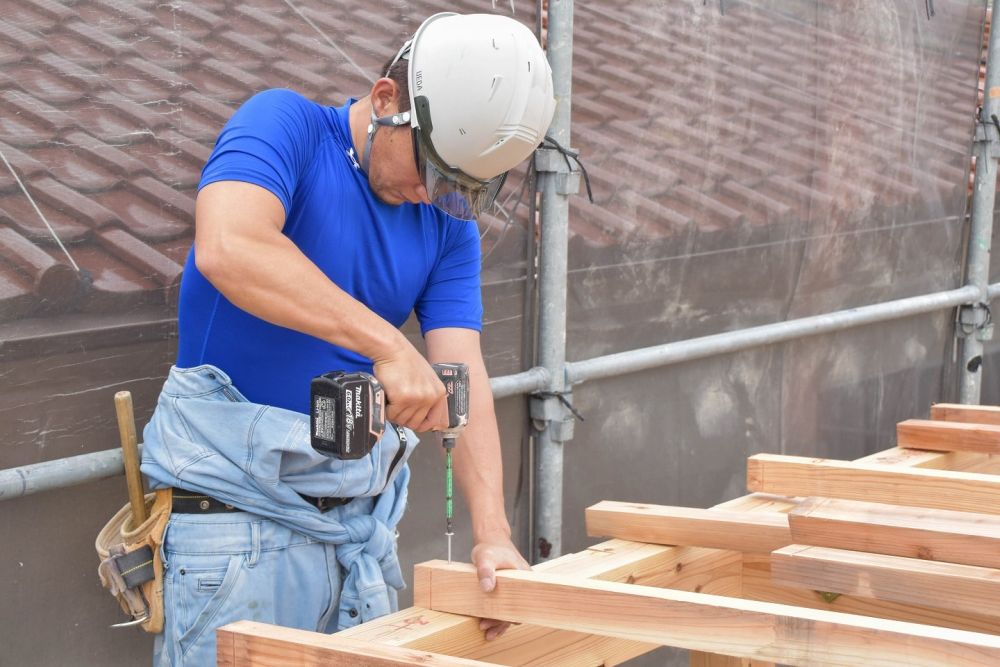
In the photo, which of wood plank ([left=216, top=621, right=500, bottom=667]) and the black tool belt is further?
the black tool belt

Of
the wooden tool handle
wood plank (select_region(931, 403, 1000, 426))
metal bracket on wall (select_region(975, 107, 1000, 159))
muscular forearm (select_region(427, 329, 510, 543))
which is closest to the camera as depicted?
the wooden tool handle

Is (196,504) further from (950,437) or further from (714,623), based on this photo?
(950,437)

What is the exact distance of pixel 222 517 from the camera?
7.21 feet

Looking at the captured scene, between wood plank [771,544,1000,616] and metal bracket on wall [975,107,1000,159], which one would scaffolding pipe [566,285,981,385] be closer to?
metal bracket on wall [975,107,1000,159]

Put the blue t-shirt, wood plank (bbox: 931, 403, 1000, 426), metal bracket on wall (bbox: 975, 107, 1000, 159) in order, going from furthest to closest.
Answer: metal bracket on wall (bbox: 975, 107, 1000, 159) → wood plank (bbox: 931, 403, 1000, 426) → the blue t-shirt

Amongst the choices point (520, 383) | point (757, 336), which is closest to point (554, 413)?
point (520, 383)

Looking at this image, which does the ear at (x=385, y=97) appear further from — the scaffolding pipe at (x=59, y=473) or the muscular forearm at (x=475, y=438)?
the scaffolding pipe at (x=59, y=473)

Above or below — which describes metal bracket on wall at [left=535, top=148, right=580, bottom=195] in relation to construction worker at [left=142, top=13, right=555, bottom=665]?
above

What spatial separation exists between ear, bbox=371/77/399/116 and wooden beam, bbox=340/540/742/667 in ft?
2.92

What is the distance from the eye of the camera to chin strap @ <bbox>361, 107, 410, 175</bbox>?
2.13 m

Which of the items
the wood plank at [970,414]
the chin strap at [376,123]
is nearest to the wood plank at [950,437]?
the wood plank at [970,414]

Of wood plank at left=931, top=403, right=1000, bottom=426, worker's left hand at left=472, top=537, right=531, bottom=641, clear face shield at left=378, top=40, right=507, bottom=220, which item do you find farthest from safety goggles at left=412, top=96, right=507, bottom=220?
wood plank at left=931, top=403, right=1000, bottom=426

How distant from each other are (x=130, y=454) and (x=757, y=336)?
2.68 metres

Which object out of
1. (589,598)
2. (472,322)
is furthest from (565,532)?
(589,598)
